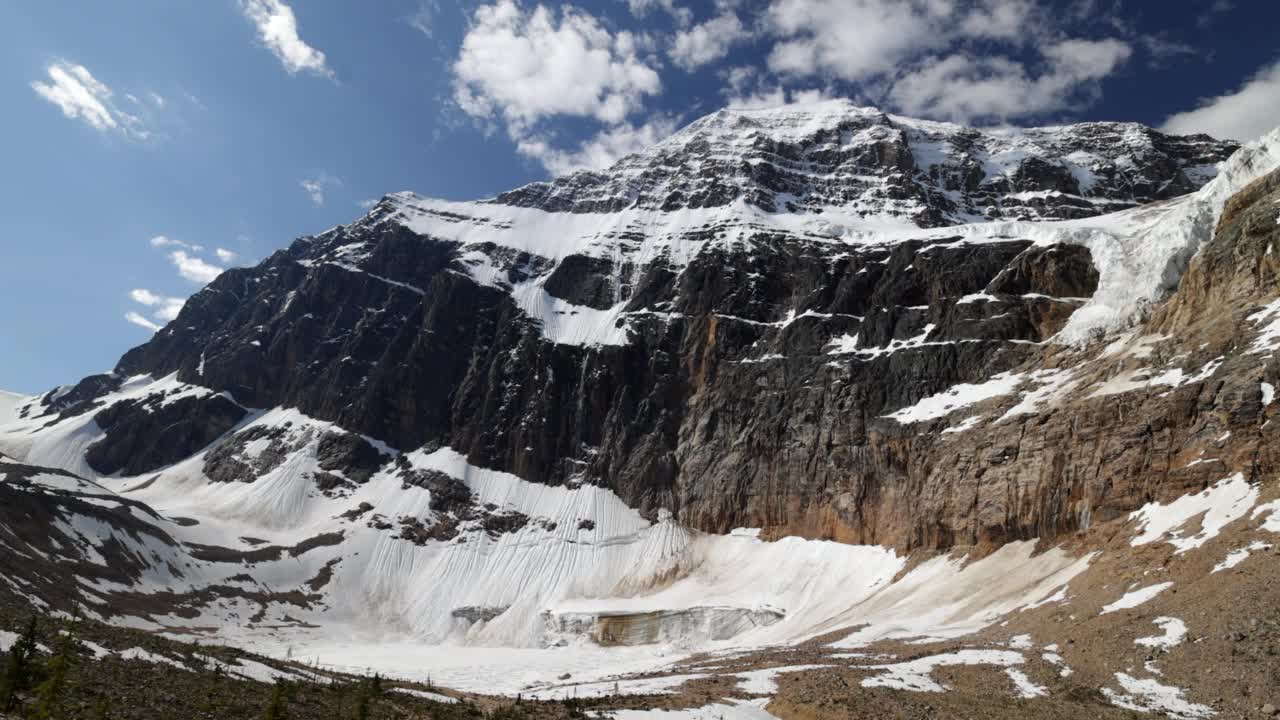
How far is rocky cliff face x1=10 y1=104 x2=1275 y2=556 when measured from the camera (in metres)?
61.9

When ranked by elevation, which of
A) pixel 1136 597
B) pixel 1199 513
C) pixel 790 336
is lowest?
pixel 1136 597

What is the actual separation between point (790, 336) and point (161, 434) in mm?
121028

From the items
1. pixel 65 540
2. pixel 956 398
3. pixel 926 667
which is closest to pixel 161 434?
pixel 65 540

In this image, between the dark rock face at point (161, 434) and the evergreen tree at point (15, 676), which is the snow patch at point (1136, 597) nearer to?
the evergreen tree at point (15, 676)

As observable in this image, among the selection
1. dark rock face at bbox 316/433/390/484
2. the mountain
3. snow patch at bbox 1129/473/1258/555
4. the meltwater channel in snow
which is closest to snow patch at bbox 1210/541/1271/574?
the mountain

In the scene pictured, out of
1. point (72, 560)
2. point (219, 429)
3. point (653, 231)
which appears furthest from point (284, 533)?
point (653, 231)

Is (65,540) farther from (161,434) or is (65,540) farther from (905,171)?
(905,171)

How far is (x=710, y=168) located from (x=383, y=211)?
79.3m

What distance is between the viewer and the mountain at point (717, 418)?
55469mm

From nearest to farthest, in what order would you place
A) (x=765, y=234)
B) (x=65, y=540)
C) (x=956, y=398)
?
1. (x=65, y=540)
2. (x=956, y=398)
3. (x=765, y=234)

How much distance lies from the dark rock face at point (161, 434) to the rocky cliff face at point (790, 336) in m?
0.62

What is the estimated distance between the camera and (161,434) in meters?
148

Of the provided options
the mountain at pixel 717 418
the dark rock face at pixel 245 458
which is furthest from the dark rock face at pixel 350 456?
the dark rock face at pixel 245 458

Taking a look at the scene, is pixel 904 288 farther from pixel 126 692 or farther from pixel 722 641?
pixel 126 692
